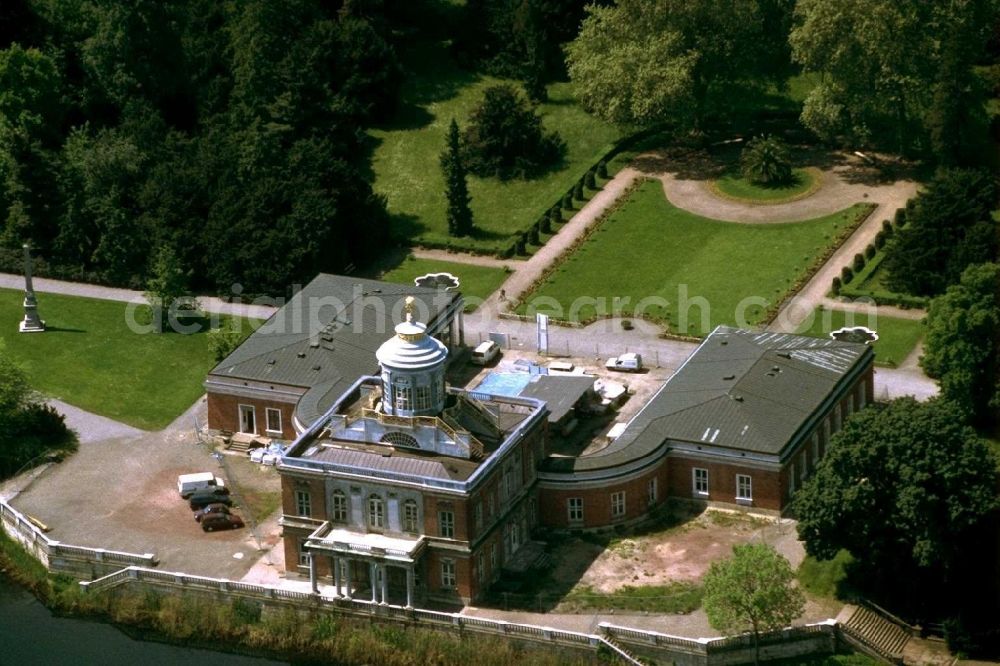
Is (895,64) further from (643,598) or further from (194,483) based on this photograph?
(194,483)

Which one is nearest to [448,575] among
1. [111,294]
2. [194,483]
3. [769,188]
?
[194,483]

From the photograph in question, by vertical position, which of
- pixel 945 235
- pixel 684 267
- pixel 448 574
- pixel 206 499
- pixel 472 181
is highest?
pixel 945 235

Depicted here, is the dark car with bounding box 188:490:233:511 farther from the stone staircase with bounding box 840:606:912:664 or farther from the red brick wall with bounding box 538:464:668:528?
the stone staircase with bounding box 840:606:912:664

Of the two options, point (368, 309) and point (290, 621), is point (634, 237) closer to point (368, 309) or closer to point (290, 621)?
point (368, 309)

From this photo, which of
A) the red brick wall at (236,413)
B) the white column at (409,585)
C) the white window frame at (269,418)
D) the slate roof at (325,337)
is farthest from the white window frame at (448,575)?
the white window frame at (269,418)

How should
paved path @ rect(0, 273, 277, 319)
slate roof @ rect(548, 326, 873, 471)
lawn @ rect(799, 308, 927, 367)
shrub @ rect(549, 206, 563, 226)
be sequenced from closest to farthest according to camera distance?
1. slate roof @ rect(548, 326, 873, 471)
2. lawn @ rect(799, 308, 927, 367)
3. paved path @ rect(0, 273, 277, 319)
4. shrub @ rect(549, 206, 563, 226)

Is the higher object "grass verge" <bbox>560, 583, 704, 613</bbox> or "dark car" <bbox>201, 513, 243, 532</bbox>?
"dark car" <bbox>201, 513, 243, 532</bbox>

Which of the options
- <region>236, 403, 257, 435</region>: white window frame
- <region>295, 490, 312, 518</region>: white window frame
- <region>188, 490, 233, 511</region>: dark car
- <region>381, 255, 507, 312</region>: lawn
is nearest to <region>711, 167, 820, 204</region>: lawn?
<region>381, 255, 507, 312</region>: lawn

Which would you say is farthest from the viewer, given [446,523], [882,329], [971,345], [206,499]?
[882,329]
